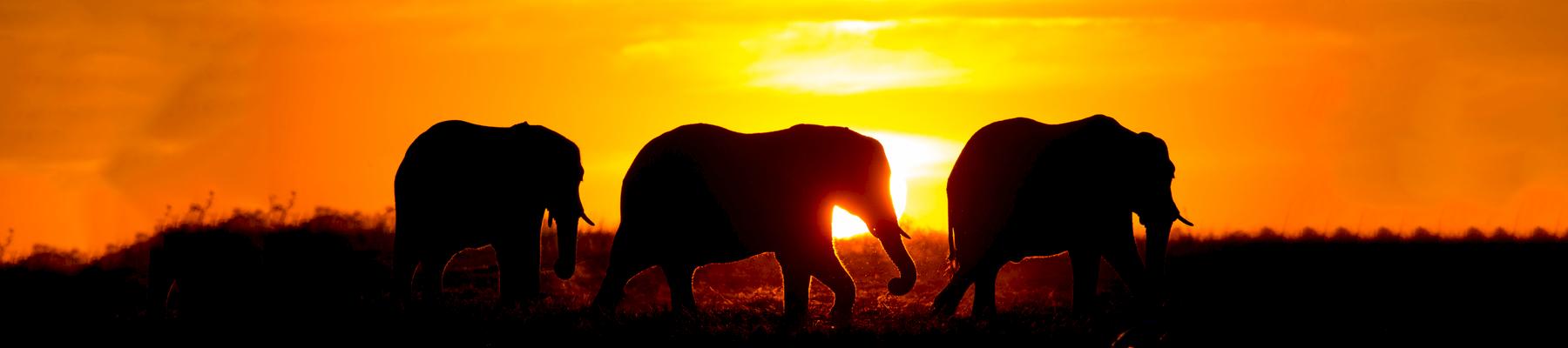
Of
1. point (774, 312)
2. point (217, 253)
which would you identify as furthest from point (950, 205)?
point (217, 253)

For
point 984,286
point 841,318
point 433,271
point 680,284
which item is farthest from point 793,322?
point 433,271

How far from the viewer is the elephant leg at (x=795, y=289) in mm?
18141

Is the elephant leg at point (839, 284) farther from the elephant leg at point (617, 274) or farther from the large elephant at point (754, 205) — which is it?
the elephant leg at point (617, 274)

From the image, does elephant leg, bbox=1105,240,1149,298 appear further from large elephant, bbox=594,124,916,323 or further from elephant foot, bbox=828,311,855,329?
elephant foot, bbox=828,311,855,329

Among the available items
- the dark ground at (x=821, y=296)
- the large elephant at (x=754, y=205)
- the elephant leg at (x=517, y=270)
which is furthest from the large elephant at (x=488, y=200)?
the large elephant at (x=754, y=205)

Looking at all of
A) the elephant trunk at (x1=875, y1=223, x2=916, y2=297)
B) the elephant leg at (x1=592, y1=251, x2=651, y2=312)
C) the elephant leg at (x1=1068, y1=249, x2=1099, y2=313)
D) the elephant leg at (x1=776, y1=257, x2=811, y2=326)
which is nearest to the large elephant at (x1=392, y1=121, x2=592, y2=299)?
the elephant leg at (x1=592, y1=251, x2=651, y2=312)

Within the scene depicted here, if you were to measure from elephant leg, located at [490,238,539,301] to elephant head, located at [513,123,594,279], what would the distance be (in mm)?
318

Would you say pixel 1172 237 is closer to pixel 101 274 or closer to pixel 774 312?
pixel 774 312

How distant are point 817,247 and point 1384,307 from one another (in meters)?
6.74

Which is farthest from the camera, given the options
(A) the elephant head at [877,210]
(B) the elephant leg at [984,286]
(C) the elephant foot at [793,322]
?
(B) the elephant leg at [984,286]

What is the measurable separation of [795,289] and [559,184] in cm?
375

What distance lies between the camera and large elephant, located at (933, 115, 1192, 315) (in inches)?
773

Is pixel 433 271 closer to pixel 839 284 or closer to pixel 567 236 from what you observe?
pixel 567 236

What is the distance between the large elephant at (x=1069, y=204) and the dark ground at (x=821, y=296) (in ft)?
1.75
